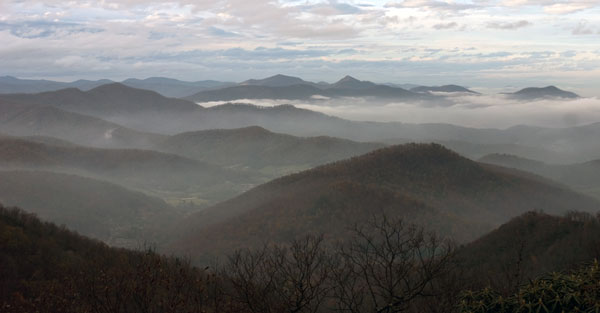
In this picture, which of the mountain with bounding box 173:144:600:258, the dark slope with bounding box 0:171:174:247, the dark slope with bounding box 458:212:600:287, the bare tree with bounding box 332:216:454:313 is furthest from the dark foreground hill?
the dark slope with bounding box 0:171:174:247

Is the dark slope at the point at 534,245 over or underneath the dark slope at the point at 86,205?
over

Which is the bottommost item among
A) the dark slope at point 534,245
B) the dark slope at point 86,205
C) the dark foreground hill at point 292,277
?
the dark slope at point 86,205

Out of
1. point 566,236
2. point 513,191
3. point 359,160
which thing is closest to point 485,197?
point 513,191

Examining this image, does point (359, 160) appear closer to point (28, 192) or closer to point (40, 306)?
point (28, 192)

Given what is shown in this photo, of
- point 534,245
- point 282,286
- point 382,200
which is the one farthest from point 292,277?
point 382,200

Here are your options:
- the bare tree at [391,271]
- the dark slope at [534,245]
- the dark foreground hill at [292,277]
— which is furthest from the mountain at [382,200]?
the bare tree at [391,271]

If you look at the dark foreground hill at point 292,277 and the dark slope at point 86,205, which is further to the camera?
the dark slope at point 86,205

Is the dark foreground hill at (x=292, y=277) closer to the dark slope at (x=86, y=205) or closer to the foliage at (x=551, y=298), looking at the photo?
the foliage at (x=551, y=298)
